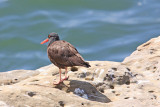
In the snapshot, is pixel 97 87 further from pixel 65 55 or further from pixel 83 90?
pixel 65 55

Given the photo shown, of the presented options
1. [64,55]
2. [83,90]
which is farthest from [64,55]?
[83,90]

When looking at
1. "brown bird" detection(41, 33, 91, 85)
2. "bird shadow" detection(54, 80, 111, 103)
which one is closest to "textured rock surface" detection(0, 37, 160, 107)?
"bird shadow" detection(54, 80, 111, 103)

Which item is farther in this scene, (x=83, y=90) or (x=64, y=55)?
(x=64, y=55)

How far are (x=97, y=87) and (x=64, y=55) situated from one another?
91 cm

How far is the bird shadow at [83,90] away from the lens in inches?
274

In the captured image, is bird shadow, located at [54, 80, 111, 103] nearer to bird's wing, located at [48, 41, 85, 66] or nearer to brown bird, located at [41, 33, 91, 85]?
brown bird, located at [41, 33, 91, 85]

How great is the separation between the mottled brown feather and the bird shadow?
0.39 m

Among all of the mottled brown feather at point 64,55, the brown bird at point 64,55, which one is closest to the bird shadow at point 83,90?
the brown bird at point 64,55

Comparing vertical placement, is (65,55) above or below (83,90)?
above

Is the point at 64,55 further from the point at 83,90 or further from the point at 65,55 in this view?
the point at 83,90

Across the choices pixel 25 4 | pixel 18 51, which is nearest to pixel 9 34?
pixel 18 51

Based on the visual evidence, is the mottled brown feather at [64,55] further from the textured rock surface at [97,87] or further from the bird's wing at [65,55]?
the textured rock surface at [97,87]

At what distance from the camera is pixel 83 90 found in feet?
23.1

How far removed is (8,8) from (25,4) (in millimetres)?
952
